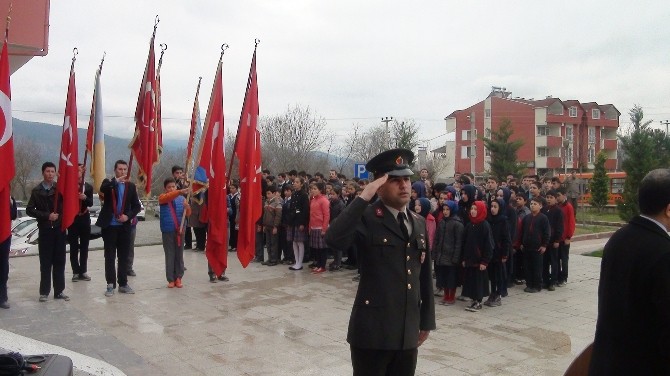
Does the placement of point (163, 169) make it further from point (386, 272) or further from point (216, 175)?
point (386, 272)

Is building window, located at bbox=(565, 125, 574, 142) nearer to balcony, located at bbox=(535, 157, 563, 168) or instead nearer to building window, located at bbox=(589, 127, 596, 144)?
balcony, located at bbox=(535, 157, 563, 168)

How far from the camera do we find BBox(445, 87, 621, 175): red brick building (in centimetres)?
6206

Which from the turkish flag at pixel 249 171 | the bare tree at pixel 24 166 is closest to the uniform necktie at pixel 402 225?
the turkish flag at pixel 249 171

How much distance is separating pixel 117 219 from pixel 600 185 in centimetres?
3145

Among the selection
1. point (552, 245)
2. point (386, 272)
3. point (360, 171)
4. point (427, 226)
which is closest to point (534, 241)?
point (552, 245)

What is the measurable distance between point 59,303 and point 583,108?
66022 millimetres

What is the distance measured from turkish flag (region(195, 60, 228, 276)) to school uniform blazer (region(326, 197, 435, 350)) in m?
4.70

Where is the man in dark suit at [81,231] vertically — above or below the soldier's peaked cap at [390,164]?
below

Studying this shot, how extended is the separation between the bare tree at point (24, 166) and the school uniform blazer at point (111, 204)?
4462 cm

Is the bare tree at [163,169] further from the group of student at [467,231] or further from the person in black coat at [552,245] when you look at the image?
the person in black coat at [552,245]

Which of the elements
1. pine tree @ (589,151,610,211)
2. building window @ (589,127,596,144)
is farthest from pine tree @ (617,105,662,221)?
building window @ (589,127,596,144)

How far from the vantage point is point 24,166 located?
52938mm

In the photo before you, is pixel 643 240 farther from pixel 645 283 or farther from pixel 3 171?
pixel 3 171

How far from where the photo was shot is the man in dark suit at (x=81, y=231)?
955 centimetres
